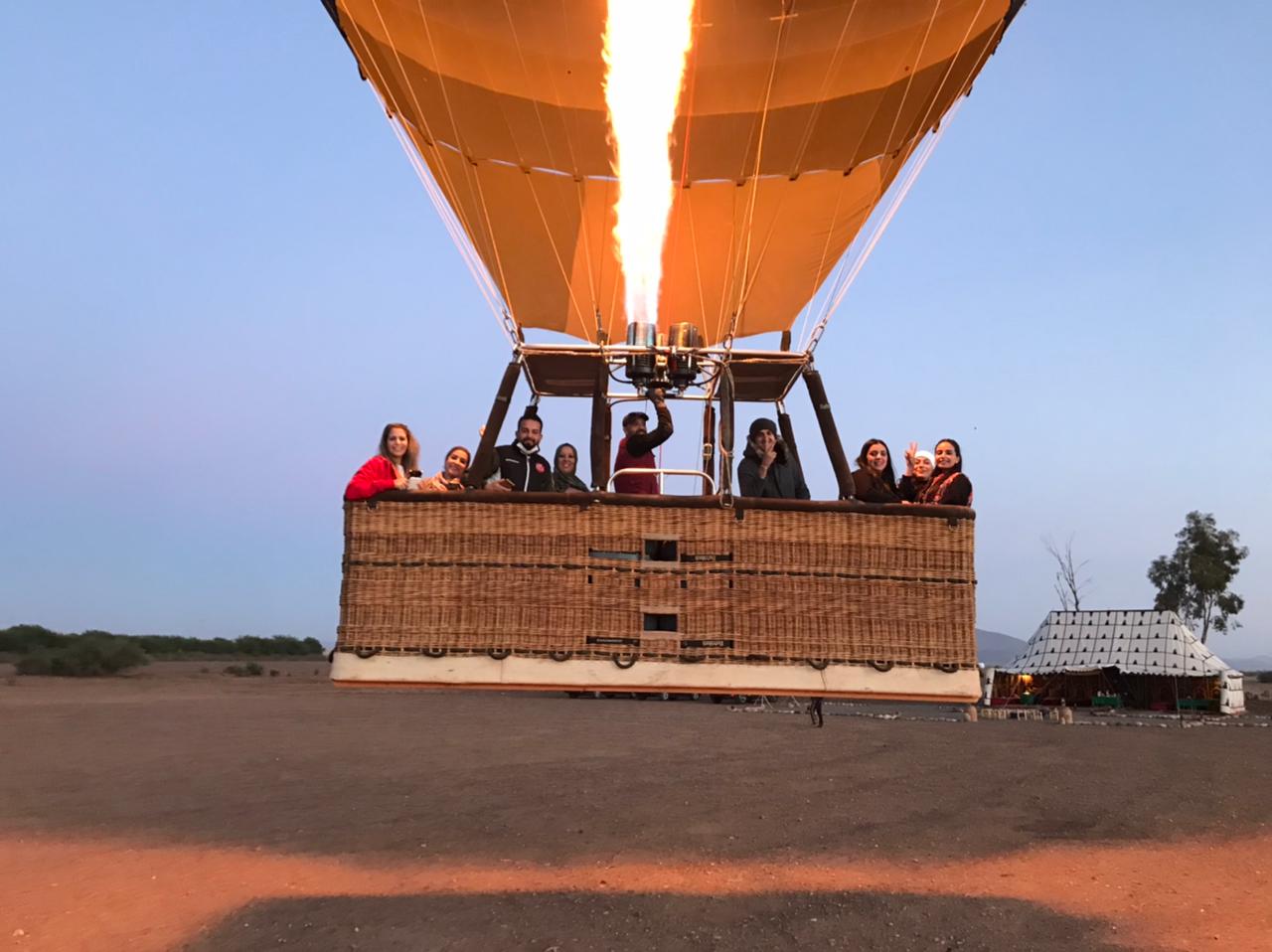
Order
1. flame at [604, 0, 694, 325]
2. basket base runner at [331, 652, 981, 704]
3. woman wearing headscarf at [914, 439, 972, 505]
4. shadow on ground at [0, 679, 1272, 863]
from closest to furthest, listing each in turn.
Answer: basket base runner at [331, 652, 981, 704]
woman wearing headscarf at [914, 439, 972, 505]
flame at [604, 0, 694, 325]
shadow on ground at [0, 679, 1272, 863]

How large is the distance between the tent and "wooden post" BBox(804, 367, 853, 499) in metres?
22.9

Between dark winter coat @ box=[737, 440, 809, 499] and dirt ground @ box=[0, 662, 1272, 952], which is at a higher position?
dark winter coat @ box=[737, 440, 809, 499]

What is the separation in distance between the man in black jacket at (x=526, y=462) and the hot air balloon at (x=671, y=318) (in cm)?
33

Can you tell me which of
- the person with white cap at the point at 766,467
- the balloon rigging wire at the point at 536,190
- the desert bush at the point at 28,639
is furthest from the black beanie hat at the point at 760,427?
the desert bush at the point at 28,639

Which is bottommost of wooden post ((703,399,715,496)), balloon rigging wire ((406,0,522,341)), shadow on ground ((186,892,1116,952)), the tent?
shadow on ground ((186,892,1116,952))

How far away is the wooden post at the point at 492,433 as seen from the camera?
16.7ft

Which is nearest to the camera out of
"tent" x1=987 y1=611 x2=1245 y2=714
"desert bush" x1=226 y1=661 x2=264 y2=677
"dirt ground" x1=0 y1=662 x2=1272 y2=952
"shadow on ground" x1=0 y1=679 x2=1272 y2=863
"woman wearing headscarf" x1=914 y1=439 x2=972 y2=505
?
"woman wearing headscarf" x1=914 y1=439 x2=972 y2=505

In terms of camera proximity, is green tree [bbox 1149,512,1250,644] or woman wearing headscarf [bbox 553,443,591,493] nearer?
woman wearing headscarf [bbox 553,443,591,493]

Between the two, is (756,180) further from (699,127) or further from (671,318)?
(671,318)

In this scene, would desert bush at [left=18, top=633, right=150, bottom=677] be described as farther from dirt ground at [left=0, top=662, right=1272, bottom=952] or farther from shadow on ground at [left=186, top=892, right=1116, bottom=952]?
shadow on ground at [left=186, top=892, right=1116, bottom=952]

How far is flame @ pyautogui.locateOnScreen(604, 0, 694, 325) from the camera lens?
5812mm

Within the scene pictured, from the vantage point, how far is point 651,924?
6297 mm

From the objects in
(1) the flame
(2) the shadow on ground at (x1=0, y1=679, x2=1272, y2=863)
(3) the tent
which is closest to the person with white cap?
(1) the flame

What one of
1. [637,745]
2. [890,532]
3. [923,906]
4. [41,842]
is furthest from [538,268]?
[637,745]
